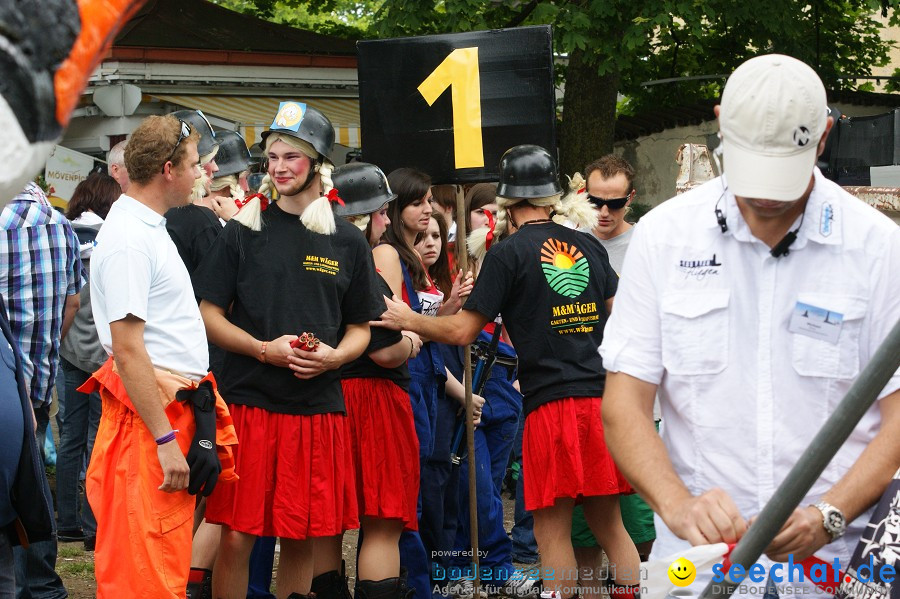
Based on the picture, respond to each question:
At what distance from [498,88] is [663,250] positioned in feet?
11.3

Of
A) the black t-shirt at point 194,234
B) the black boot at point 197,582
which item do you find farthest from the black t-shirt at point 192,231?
the black boot at point 197,582

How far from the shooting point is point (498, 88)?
5973mm

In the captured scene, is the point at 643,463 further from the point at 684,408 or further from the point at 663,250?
the point at 663,250

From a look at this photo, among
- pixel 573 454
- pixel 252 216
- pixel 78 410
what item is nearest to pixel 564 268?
pixel 573 454

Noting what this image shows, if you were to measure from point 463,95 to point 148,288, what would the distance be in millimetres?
2380

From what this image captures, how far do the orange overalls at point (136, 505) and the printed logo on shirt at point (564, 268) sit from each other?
1.74m

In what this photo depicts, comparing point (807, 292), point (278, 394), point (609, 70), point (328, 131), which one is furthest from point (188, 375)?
point (609, 70)

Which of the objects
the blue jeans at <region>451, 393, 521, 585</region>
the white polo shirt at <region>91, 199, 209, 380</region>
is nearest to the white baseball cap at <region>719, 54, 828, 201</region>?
the white polo shirt at <region>91, 199, 209, 380</region>

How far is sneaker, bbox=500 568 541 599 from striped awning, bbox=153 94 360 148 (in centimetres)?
1013

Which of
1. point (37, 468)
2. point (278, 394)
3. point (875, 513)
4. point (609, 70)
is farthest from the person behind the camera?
point (609, 70)

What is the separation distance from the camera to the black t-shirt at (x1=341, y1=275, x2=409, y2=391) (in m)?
5.37

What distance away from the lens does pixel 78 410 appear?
23.5ft

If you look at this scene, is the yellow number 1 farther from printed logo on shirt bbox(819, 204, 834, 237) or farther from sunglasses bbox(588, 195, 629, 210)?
printed logo on shirt bbox(819, 204, 834, 237)

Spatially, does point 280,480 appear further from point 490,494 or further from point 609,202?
point 609,202
